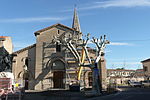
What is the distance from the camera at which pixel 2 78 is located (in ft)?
54.5

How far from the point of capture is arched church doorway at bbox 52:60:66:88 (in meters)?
29.8

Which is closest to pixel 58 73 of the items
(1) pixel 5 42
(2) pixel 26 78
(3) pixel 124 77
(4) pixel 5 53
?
(2) pixel 26 78

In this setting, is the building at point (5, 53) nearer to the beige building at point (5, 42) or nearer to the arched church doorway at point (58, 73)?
the beige building at point (5, 42)

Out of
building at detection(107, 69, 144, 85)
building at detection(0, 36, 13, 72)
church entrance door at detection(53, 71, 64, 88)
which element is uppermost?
building at detection(0, 36, 13, 72)

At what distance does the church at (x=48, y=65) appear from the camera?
29.1 m

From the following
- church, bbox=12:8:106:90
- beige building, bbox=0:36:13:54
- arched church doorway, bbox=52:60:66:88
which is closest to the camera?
church, bbox=12:8:106:90

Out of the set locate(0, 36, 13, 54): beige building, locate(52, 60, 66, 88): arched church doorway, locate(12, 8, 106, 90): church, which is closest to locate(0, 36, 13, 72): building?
locate(0, 36, 13, 54): beige building

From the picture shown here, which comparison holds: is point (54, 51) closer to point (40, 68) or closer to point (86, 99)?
point (40, 68)

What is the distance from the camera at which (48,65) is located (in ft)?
97.6

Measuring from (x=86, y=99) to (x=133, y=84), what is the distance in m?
24.4

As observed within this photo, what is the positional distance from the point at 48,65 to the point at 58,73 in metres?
A: 2.45

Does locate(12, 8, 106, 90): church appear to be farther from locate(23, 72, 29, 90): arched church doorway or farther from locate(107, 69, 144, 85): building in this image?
locate(107, 69, 144, 85): building

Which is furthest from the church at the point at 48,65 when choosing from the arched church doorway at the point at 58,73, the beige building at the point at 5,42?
the beige building at the point at 5,42

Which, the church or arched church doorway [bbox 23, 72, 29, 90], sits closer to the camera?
the church
